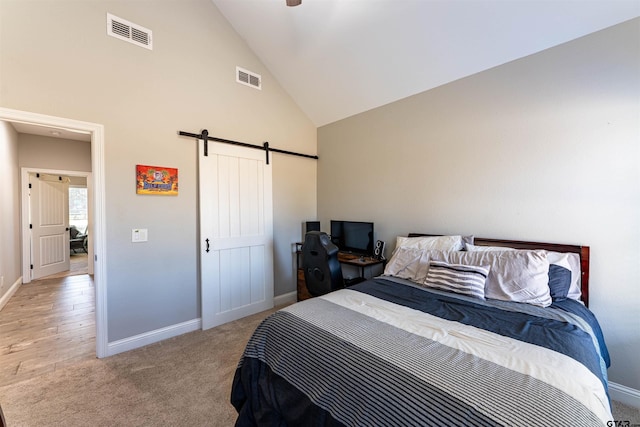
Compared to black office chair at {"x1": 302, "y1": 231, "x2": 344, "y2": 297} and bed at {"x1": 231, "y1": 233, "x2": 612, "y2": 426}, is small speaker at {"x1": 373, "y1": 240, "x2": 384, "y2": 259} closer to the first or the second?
black office chair at {"x1": 302, "y1": 231, "x2": 344, "y2": 297}

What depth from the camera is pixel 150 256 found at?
109 inches

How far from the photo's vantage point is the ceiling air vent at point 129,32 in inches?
99.0

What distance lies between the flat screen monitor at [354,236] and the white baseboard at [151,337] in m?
1.94

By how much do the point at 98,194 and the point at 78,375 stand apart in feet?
4.97

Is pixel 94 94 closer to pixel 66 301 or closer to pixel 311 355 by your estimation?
pixel 311 355

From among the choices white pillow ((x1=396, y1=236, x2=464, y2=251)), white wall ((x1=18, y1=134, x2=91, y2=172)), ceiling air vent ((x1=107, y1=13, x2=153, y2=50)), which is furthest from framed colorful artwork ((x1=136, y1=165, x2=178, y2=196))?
white wall ((x1=18, y1=134, x2=91, y2=172))

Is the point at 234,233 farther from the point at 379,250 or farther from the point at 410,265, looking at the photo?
the point at 410,265

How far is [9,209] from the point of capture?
4.13 metres

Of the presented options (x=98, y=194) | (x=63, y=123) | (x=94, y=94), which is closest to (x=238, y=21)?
(x=94, y=94)

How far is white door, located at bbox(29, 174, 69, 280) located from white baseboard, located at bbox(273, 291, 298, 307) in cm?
474

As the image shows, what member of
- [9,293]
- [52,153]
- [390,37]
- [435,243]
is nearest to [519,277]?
[435,243]

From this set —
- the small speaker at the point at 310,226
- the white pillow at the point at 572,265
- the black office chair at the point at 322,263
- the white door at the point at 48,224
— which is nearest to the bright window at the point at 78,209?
the white door at the point at 48,224

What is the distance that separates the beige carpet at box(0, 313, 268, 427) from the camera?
177 centimetres

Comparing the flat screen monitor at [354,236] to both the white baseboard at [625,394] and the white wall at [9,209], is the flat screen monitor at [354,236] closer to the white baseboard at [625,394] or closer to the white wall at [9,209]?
the white baseboard at [625,394]
